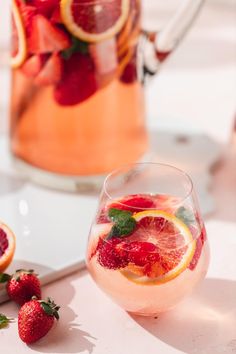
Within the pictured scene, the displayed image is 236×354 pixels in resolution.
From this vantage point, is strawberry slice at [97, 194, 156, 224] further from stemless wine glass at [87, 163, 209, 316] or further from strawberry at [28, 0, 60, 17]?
strawberry at [28, 0, 60, 17]

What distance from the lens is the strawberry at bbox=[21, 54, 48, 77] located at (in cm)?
114

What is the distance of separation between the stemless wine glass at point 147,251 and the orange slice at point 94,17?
0.23 meters

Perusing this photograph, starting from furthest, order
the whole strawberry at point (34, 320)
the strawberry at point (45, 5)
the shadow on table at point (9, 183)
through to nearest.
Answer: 1. the shadow on table at point (9, 183)
2. the strawberry at point (45, 5)
3. the whole strawberry at point (34, 320)

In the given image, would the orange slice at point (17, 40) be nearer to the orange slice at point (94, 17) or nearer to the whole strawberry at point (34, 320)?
the orange slice at point (94, 17)

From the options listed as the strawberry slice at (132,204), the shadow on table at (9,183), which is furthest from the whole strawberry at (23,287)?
the shadow on table at (9,183)

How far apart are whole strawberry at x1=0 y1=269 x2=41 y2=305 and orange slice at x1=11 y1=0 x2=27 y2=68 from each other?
1.07ft

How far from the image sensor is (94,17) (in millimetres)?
1117

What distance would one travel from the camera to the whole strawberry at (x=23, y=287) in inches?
39.2

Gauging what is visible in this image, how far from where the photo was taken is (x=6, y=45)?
1.64 m

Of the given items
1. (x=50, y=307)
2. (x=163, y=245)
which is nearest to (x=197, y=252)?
(x=163, y=245)

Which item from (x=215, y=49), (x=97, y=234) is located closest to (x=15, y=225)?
(x=97, y=234)

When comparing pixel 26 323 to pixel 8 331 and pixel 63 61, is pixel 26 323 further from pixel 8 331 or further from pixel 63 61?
pixel 63 61

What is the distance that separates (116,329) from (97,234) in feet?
0.38

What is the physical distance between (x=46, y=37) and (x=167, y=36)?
0.60 feet
